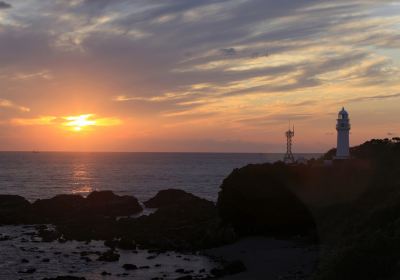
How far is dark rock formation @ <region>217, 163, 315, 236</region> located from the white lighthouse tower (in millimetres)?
8419

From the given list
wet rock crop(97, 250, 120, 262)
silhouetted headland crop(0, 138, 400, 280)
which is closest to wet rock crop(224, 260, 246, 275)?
silhouetted headland crop(0, 138, 400, 280)

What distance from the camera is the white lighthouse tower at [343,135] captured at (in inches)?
2051

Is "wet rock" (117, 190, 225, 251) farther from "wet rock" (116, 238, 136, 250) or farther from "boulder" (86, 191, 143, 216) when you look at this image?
"boulder" (86, 191, 143, 216)

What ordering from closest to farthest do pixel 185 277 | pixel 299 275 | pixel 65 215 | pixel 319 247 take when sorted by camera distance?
pixel 299 275 < pixel 185 277 < pixel 319 247 < pixel 65 215

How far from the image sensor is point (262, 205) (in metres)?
44.4

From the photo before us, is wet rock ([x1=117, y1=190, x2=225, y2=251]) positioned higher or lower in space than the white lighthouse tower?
lower

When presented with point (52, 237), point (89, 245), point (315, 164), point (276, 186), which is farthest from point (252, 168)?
point (52, 237)

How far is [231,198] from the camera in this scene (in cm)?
4591

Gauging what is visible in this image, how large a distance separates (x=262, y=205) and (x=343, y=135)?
14032 mm

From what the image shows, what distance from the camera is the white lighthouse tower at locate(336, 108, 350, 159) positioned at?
52.1 metres

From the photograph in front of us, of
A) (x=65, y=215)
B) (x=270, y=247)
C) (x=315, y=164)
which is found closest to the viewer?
(x=270, y=247)

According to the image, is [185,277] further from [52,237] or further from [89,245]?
[52,237]

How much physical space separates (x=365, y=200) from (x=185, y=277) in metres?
17.0

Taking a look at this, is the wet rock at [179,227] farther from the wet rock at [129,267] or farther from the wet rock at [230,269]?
the wet rock at [230,269]
